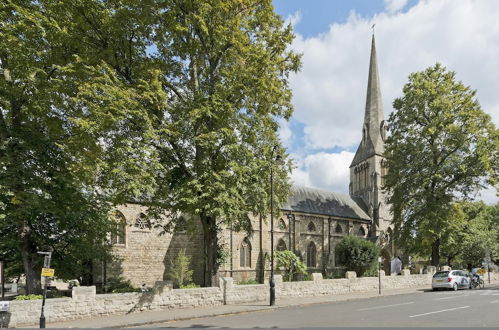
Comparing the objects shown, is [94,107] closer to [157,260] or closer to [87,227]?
[87,227]

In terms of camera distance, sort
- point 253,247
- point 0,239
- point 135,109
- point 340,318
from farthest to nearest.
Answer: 1. point 253,247
2. point 0,239
3. point 135,109
4. point 340,318

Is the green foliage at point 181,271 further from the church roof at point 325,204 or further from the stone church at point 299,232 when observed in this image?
the church roof at point 325,204

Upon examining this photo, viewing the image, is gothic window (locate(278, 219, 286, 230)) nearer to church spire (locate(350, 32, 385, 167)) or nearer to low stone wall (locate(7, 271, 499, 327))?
low stone wall (locate(7, 271, 499, 327))

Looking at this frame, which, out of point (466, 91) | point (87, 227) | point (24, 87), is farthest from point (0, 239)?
point (466, 91)

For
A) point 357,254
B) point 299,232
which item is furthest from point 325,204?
point 357,254

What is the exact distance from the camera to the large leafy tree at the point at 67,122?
14000mm

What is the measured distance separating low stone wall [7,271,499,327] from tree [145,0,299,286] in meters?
1.12

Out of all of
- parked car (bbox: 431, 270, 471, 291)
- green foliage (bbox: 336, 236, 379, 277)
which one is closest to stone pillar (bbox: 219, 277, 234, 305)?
parked car (bbox: 431, 270, 471, 291)

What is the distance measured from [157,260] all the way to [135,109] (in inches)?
700

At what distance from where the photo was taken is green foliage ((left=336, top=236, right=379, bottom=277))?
3497 centimetres

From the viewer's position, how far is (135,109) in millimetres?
14906

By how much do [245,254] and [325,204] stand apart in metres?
13.0

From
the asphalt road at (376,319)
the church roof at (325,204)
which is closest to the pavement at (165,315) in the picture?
the asphalt road at (376,319)

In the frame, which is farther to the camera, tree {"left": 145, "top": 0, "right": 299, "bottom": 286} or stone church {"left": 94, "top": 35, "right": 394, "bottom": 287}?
stone church {"left": 94, "top": 35, "right": 394, "bottom": 287}
